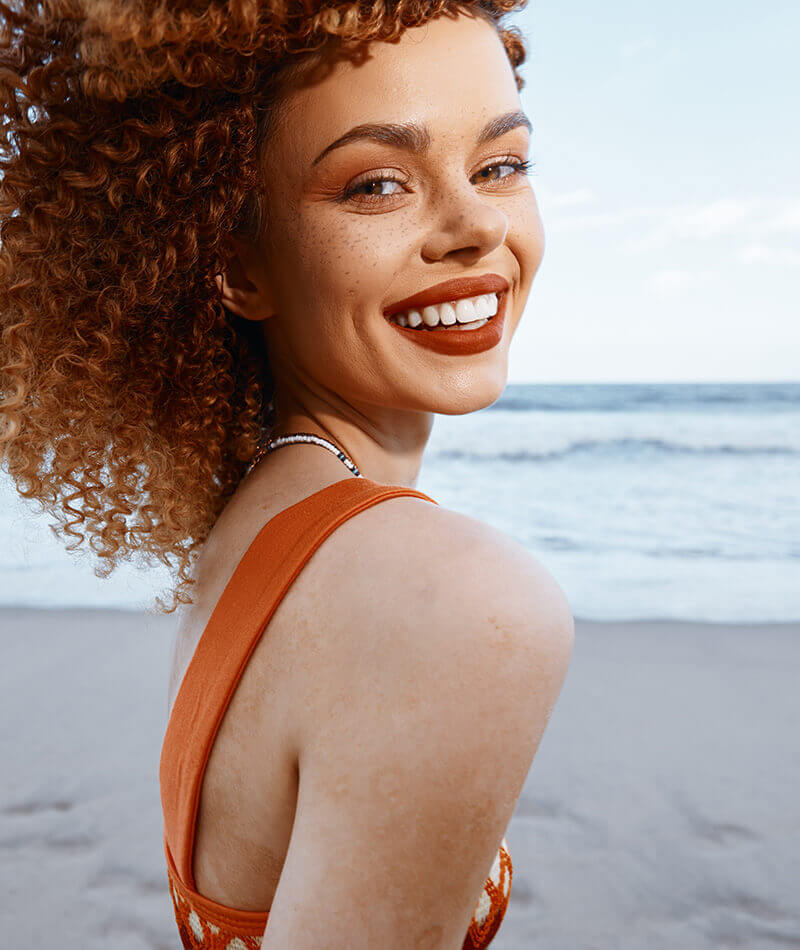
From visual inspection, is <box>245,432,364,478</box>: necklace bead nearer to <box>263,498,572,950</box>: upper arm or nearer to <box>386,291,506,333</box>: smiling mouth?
<box>386,291,506,333</box>: smiling mouth

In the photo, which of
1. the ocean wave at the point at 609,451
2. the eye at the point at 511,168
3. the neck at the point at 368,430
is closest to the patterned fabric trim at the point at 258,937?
the neck at the point at 368,430

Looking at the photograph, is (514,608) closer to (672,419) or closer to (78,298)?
(78,298)

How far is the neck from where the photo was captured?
142 centimetres

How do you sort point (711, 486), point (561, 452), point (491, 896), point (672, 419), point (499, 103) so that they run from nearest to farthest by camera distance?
point (499, 103)
point (491, 896)
point (711, 486)
point (561, 452)
point (672, 419)

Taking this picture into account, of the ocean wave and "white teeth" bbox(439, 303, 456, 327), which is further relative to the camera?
the ocean wave

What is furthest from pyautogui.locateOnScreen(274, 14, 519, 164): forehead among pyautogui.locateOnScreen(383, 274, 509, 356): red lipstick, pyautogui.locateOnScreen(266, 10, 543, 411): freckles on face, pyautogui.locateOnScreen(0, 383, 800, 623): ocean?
pyautogui.locateOnScreen(0, 383, 800, 623): ocean

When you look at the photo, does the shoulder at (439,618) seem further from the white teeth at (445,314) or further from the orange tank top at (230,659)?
the white teeth at (445,314)

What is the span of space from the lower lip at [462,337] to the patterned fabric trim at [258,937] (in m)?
0.76

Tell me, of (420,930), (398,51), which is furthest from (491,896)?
(398,51)

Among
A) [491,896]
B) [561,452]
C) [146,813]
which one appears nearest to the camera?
[491,896]

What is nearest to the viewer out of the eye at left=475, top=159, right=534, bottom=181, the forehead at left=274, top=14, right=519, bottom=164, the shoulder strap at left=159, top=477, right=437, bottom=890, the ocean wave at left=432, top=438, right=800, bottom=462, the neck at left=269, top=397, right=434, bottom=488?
the shoulder strap at left=159, top=477, right=437, bottom=890

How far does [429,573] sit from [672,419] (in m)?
19.9

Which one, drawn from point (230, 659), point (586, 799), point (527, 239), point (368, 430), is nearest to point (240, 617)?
point (230, 659)

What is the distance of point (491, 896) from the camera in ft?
4.50
